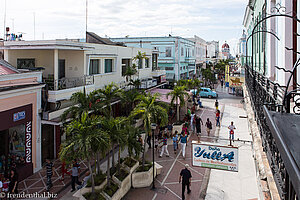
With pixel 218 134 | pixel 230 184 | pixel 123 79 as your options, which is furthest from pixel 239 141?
pixel 123 79

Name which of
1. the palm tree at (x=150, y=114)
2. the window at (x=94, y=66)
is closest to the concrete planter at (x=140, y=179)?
the palm tree at (x=150, y=114)

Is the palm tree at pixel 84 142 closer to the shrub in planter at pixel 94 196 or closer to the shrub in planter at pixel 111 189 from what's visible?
the shrub in planter at pixel 94 196

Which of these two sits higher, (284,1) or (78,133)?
(284,1)

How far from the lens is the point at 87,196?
33.3 feet

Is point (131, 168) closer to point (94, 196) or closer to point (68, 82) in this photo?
point (94, 196)

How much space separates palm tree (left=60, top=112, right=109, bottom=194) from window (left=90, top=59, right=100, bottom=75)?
9.75 meters

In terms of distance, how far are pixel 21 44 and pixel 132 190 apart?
10908 millimetres

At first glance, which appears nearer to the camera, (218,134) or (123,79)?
(218,134)

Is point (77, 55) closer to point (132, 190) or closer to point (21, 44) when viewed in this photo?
point (21, 44)

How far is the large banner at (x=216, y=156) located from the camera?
1023cm

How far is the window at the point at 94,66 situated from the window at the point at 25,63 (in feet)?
13.2

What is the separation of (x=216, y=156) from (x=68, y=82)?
10.2 meters

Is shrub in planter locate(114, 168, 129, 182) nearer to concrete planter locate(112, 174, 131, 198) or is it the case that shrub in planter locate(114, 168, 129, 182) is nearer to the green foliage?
concrete planter locate(112, 174, 131, 198)

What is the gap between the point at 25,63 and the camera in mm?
17453
